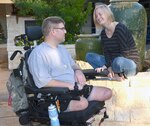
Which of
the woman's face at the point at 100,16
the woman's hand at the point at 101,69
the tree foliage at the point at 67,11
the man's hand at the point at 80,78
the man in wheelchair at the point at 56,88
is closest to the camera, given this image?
the man in wheelchair at the point at 56,88

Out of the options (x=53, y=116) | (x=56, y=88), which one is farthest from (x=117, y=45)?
(x=53, y=116)

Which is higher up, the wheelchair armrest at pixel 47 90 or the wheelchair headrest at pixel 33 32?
the wheelchair headrest at pixel 33 32

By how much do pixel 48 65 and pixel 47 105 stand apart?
380 mm

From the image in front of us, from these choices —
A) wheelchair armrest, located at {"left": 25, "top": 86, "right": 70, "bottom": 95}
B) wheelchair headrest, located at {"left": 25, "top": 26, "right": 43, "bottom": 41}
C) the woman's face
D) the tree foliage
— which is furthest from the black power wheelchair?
the tree foliage

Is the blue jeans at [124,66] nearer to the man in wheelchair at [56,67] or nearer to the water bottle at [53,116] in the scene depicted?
the man in wheelchair at [56,67]

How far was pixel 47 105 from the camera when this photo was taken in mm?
3523

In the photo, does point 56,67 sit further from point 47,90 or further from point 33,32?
point 33,32

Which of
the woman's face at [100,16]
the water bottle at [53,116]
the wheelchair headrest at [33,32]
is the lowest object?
the water bottle at [53,116]

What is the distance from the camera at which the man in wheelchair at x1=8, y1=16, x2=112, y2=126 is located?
3439mm

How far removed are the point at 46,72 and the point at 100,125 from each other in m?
1.22

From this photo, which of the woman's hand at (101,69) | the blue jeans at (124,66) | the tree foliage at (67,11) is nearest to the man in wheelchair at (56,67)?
the woman's hand at (101,69)

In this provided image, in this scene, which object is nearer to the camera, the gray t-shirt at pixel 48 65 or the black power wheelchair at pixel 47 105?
the black power wheelchair at pixel 47 105

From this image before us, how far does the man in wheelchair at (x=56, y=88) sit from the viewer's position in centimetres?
344

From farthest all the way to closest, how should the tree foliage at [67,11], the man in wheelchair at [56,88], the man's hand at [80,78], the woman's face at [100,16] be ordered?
the tree foliage at [67,11] → the woman's face at [100,16] → the man's hand at [80,78] → the man in wheelchair at [56,88]
